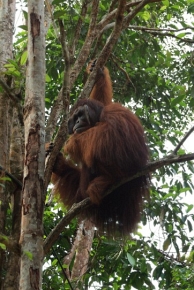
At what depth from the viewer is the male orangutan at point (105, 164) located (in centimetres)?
338

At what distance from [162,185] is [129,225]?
5.04 ft

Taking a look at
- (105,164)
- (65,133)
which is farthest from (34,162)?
(105,164)

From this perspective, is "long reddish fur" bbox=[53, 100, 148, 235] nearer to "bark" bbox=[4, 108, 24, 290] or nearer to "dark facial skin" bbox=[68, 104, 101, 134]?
"dark facial skin" bbox=[68, 104, 101, 134]

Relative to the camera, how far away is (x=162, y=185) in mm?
5219

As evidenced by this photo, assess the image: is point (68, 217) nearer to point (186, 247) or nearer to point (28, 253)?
point (28, 253)

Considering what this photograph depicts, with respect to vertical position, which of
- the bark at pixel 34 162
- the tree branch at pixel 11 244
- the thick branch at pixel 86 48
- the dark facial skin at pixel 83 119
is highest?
the thick branch at pixel 86 48

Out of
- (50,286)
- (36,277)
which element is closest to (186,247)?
(50,286)

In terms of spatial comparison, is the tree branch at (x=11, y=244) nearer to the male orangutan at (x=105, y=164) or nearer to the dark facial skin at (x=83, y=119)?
the male orangutan at (x=105, y=164)

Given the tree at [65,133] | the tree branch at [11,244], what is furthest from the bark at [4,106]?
the tree branch at [11,244]

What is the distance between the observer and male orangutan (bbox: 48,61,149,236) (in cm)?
338

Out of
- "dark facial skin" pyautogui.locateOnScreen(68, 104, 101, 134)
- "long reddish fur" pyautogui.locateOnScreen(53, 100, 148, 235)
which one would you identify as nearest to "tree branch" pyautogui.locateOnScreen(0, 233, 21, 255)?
"long reddish fur" pyautogui.locateOnScreen(53, 100, 148, 235)

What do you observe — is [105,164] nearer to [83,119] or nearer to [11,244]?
[83,119]

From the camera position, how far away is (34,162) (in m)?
2.53

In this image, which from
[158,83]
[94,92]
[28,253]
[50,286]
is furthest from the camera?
[158,83]
